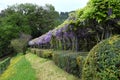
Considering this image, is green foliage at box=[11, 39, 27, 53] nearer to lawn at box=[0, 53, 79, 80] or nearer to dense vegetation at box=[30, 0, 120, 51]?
lawn at box=[0, 53, 79, 80]

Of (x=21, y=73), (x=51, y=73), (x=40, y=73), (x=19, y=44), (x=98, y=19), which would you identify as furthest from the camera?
(x=19, y=44)

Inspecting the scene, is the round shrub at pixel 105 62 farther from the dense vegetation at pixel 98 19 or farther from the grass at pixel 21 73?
the grass at pixel 21 73

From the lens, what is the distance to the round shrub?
7.82 meters

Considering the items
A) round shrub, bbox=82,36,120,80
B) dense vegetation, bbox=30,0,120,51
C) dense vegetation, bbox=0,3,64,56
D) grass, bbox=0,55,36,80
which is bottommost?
grass, bbox=0,55,36,80

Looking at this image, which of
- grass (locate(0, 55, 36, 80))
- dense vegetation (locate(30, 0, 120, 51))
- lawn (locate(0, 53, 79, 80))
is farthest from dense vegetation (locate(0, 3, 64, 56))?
dense vegetation (locate(30, 0, 120, 51))

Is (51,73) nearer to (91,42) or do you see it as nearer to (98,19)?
(91,42)

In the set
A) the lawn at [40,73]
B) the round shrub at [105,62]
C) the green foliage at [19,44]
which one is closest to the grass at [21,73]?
the lawn at [40,73]

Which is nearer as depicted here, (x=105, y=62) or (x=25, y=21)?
(x=105, y=62)

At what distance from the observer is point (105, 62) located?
8109 millimetres

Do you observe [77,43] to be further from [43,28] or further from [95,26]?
[43,28]

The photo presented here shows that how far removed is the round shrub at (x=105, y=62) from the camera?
25.7ft

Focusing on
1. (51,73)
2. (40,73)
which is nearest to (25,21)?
(40,73)

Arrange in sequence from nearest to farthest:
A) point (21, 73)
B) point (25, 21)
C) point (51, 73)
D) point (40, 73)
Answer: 1. point (51, 73)
2. point (40, 73)
3. point (21, 73)
4. point (25, 21)

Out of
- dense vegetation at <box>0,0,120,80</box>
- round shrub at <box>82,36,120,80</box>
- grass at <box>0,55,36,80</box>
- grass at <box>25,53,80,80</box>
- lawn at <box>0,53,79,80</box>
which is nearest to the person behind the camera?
round shrub at <box>82,36,120,80</box>
